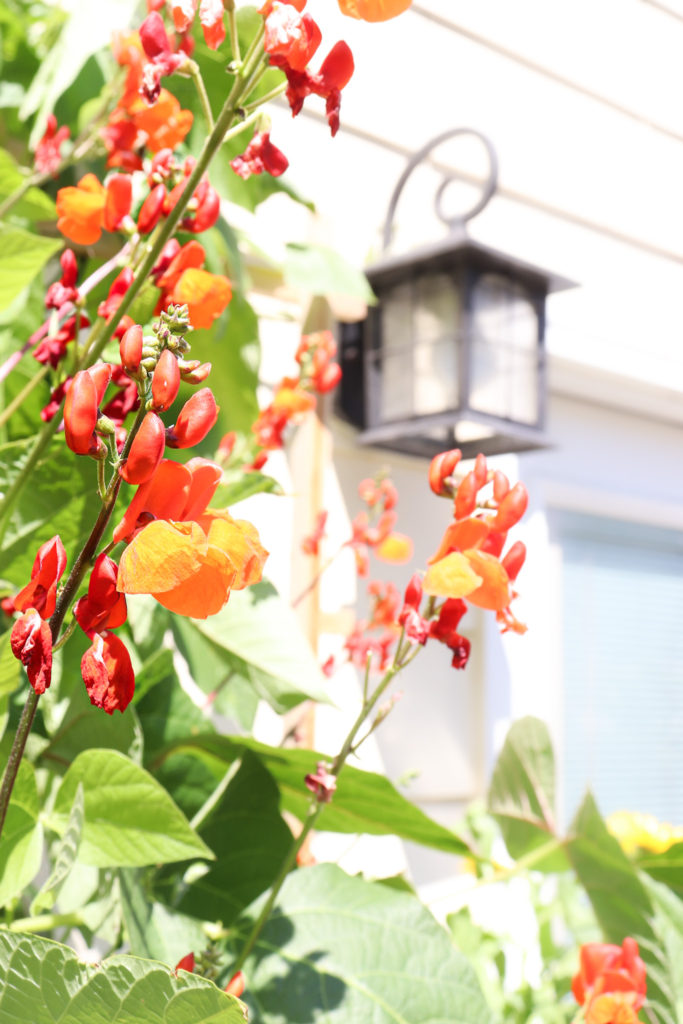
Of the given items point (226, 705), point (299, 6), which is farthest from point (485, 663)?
point (299, 6)

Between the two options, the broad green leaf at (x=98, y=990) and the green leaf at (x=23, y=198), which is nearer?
the broad green leaf at (x=98, y=990)

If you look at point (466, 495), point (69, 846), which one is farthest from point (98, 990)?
point (466, 495)

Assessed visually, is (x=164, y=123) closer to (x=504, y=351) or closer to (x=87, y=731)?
(x=87, y=731)

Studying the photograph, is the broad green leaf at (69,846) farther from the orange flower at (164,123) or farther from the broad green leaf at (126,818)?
the orange flower at (164,123)

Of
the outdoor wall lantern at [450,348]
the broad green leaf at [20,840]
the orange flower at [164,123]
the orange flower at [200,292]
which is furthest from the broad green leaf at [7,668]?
the outdoor wall lantern at [450,348]

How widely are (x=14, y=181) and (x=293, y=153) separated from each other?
0.83 meters

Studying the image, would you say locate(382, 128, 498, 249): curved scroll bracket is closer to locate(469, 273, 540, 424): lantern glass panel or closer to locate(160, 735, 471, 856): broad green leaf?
locate(469, 273, 540, 424): lantern glass panel

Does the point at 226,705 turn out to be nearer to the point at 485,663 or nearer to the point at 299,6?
the point at 299,6

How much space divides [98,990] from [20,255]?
1.21 ft

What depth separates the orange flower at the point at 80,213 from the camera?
475mm

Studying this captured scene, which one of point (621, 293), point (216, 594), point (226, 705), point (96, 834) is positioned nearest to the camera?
point (216, 594)

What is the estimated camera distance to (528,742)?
72 centimetres

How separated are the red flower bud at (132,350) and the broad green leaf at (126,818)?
0.19 m

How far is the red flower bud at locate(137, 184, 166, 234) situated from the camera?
427mm
